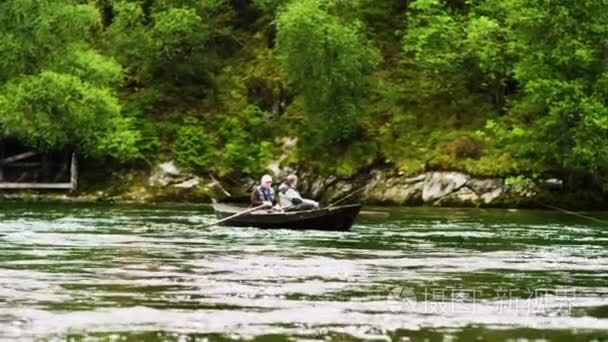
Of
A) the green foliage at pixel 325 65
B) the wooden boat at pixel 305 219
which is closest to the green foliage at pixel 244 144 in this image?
the green foliage at pixel 325 65

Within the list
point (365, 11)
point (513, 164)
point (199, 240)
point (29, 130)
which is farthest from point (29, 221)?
point (365, 11)

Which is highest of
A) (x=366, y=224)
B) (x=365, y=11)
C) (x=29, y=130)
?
(x=365, y=11)

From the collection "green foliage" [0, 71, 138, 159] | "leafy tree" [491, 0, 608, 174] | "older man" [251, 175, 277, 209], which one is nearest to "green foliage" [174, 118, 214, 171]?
"green foliage" [0, 71, 138, 159]

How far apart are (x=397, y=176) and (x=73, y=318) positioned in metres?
37.9

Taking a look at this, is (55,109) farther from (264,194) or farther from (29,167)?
(264,194)

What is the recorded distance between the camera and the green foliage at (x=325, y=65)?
5503cm

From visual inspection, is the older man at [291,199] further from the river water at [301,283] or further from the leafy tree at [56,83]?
the leafy tree at [56,83]

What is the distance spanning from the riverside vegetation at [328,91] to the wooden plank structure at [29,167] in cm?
92

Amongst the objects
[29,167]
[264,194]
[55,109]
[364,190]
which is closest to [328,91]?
[364,190]

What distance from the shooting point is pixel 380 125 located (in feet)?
188

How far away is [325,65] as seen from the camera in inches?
2165

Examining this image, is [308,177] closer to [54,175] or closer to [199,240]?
[54,175]

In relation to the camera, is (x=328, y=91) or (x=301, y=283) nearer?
(x=301, y=283)

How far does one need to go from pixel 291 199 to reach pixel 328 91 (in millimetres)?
18670
